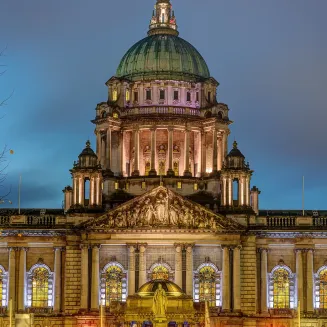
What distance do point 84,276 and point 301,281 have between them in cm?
1927

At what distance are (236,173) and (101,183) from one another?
1233cm

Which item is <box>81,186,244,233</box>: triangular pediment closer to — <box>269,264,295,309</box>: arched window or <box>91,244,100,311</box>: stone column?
<box>91,244,100,311</box>: stone column

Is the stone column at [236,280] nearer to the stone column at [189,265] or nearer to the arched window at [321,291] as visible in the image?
the stone column at [189,265]

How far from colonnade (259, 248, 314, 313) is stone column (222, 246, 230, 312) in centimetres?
388

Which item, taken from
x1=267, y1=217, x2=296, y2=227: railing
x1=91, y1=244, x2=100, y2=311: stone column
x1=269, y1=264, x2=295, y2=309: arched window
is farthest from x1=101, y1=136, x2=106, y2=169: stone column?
x1=269, y1=264, x2=295, y2=309: arched window

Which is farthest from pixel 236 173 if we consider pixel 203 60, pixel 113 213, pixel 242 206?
pixel 203 60

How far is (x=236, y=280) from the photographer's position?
353 ft

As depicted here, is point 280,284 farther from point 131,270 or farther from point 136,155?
point 136,155

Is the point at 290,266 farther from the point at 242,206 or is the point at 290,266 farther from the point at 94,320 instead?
the point at 94,320

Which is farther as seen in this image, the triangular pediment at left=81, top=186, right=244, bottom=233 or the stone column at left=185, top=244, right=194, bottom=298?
the triangular pediment at left=81, top=186, right=244, bottom=233

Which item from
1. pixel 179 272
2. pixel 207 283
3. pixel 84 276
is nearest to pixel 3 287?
pixel 84 276

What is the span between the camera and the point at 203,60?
126250 mm

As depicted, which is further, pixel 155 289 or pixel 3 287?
pixel 3 287

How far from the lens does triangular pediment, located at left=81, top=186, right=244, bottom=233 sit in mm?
108312
